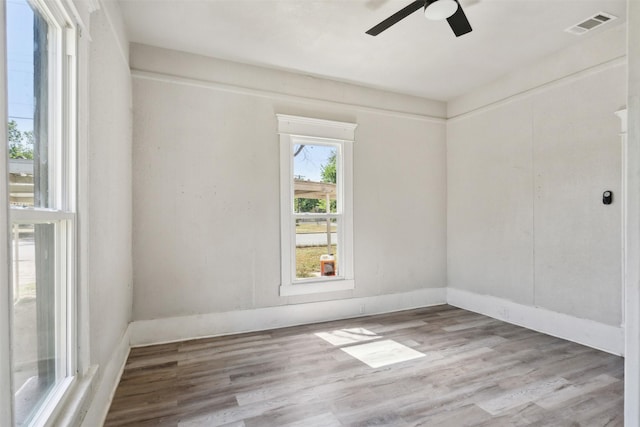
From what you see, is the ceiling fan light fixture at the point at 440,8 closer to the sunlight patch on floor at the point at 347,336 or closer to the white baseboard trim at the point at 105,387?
the sunlight patch on floor at the point at 347,336

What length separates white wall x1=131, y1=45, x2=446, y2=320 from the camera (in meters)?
3.40

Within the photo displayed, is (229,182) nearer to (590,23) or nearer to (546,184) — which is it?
(546,184)

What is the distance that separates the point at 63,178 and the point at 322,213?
2885mm

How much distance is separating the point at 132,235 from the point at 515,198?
13.5ft

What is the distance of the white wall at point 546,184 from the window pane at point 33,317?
413cm

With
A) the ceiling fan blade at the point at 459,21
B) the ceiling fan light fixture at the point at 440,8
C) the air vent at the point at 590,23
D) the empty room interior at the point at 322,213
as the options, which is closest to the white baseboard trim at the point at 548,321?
the empty room interior at the point at 322,213

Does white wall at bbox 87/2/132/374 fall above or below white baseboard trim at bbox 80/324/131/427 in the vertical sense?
above

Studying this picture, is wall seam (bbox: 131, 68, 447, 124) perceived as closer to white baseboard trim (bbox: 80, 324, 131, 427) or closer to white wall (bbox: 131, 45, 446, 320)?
white wall (bbox: 131, 45, 446, 320)

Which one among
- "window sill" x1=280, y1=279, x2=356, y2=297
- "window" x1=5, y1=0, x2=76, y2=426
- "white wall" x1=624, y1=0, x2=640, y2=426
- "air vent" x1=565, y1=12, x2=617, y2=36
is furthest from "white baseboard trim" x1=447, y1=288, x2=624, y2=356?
"window" x1=5, y1=0, x2=76, y2=426

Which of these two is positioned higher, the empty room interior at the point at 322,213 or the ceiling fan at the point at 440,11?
the ceiling fan at the point at 440,11

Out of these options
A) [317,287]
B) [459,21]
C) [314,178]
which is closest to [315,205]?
[314,178]

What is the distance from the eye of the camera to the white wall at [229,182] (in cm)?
340

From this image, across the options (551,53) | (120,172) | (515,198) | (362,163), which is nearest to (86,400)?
(120,172)

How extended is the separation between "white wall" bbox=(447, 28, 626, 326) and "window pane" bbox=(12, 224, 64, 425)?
13.6ft
